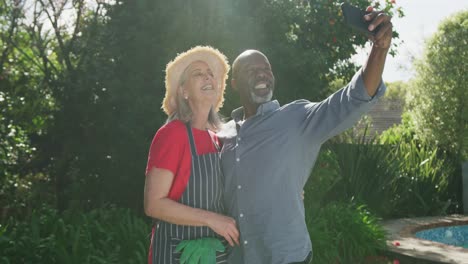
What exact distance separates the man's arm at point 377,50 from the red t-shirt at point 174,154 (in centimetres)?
82

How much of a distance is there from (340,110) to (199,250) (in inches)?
32.7

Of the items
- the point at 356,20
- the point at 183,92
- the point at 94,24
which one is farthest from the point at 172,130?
the point at 94,24

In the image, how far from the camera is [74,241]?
5.13 meters

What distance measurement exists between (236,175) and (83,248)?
279 centimetres

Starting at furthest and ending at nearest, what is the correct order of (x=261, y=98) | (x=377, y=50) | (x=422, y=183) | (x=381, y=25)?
(x=422, y=183)
(x=261, y=98)
(x=377, y=50)
(x=381, y=25)

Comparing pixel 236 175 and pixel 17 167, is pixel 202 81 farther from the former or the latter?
pixel 17 167

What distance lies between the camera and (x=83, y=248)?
508cm

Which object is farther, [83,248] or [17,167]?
[17,167]

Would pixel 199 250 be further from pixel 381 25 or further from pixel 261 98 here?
pixel 381 25

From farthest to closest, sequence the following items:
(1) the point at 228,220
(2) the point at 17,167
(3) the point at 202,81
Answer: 1. (2) the point at 17,167
2. (3) the point at 202,81
3. (1) the point at 228,220

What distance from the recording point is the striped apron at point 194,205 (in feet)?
8.80

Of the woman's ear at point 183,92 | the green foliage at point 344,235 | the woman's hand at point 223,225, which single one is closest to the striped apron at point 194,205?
the woman's hand at point 223,225

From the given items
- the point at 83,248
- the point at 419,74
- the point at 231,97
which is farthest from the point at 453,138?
the point at 83,248

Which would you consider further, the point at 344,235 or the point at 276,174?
the point at 344,235
